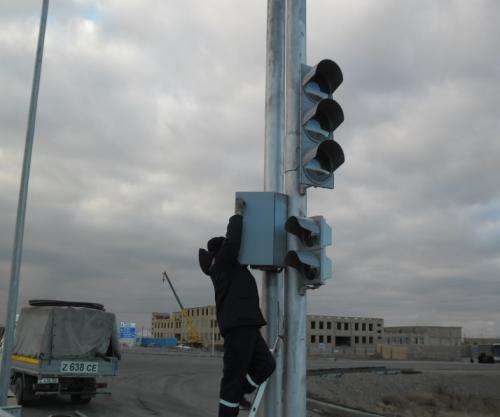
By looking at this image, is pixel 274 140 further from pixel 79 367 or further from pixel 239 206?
pixel 79 367

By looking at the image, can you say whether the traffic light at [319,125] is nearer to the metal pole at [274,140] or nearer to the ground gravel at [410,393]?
the metal pole at [274,140]

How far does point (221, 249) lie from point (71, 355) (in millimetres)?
11417

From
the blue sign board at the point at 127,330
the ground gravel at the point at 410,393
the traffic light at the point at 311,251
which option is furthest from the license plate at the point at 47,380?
the blue sign board at the point at 127,330

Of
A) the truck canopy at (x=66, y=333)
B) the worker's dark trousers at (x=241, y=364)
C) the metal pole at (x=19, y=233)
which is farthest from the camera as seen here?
the truck canopy at (x=66, y=333)

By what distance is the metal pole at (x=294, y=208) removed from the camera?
13.5ft

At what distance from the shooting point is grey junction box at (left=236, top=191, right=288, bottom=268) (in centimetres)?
426

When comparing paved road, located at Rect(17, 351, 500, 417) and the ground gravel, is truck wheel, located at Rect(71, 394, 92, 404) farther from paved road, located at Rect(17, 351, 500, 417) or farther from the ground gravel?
the ground gravel

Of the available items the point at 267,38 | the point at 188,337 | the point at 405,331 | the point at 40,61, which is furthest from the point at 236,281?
the point at 405,331

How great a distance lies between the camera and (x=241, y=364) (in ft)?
12.9

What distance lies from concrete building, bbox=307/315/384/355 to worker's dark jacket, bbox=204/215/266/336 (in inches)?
4368

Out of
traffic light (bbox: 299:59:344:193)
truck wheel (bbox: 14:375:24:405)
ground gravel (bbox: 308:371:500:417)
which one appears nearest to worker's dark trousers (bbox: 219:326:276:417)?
traffic light (bbox: 299:59:344:193)

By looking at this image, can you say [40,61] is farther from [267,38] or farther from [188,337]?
[188,337]

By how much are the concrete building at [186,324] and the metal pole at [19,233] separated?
84223mm

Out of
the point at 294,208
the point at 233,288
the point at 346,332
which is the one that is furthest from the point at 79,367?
the point at 346,332
